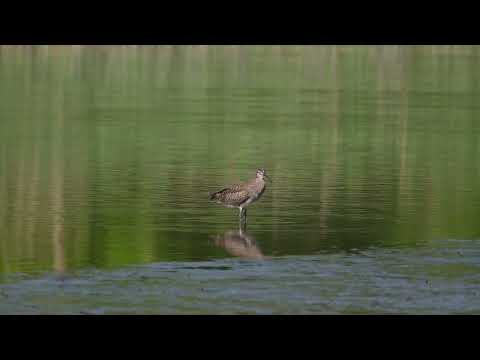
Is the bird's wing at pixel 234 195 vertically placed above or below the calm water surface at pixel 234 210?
above

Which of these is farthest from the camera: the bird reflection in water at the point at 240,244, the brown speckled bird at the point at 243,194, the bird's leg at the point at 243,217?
the bird's leg at the point at 243,217

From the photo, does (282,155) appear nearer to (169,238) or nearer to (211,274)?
(169,238)

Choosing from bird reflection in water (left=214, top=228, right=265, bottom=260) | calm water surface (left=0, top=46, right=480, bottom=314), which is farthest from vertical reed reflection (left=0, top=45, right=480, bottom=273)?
bird reflection in water (left=214, top=228, right=265, bottom=260)

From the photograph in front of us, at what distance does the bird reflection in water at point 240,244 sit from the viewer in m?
20.1

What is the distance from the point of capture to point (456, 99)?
183ft

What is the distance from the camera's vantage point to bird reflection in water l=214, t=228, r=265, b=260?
2009 cm

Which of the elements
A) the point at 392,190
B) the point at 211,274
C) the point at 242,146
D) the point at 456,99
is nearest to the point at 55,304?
the point at 211,274

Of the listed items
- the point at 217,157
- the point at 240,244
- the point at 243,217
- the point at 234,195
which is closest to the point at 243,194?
the point at 234,195

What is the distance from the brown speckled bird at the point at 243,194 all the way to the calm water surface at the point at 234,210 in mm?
350

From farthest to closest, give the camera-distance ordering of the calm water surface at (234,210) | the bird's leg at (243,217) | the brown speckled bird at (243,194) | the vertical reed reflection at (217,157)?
the bird's leg at (243,217) → the brown speckled bird at (243,194) → the vertical reed reflection at (217,157) → the calm water surface at (234,210)

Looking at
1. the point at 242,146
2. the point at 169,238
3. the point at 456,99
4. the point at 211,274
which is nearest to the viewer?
the point at 211,274

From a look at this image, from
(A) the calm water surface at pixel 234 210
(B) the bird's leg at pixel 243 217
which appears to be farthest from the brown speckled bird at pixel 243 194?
(A) the calm water surface at pixel 234 210

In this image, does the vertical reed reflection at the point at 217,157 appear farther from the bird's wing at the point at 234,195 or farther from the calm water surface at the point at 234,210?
the bird's wing at the point at 234,195

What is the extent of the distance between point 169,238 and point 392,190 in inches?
310
